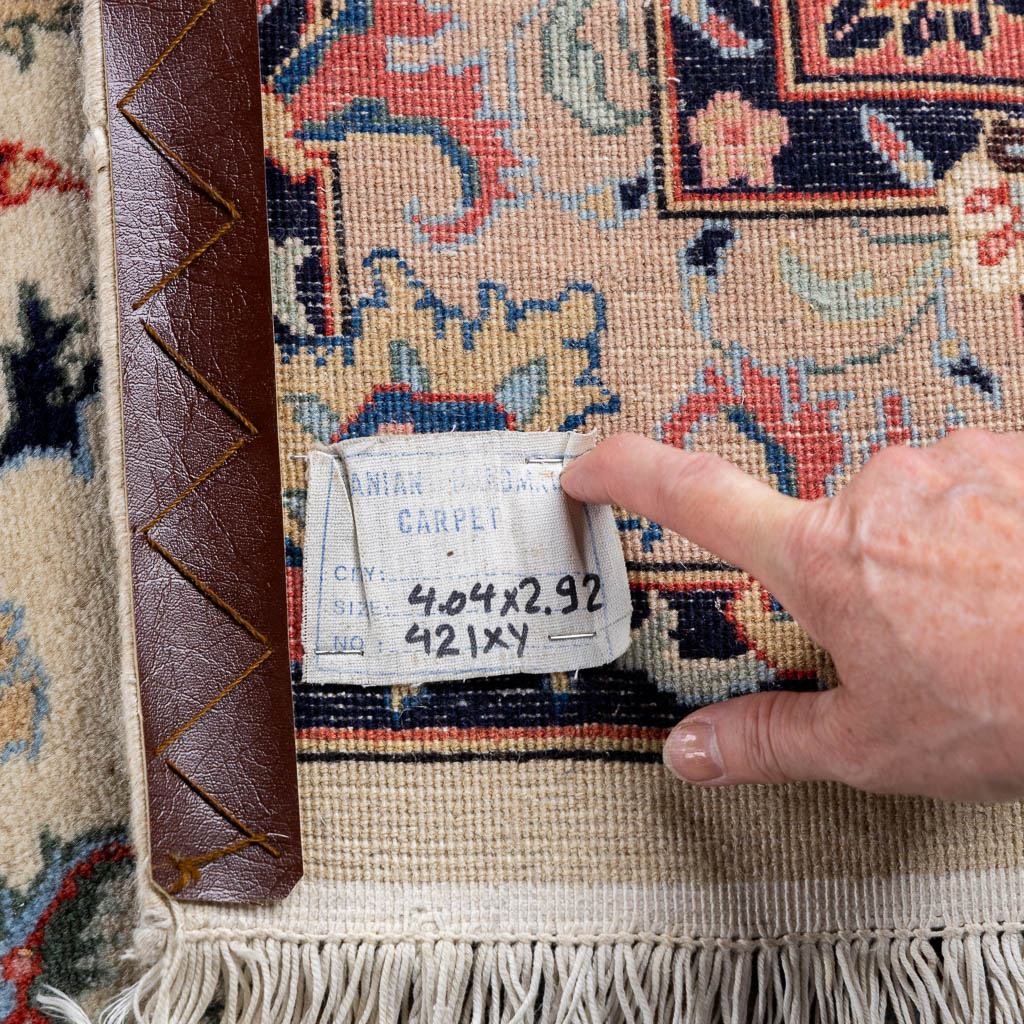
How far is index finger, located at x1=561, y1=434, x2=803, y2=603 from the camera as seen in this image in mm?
614

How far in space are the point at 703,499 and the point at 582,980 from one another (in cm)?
40

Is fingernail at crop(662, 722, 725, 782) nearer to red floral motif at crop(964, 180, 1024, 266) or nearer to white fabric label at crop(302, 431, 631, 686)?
white fabric label at crop(302, 431, 631, 686)

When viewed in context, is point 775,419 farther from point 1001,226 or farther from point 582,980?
point 582,980

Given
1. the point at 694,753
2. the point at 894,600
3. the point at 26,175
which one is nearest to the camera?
the point at 894,600

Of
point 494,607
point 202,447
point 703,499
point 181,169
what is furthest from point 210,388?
point 703,499

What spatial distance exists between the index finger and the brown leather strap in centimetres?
28

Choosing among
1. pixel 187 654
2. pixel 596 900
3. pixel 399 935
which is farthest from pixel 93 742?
pixel 596 900

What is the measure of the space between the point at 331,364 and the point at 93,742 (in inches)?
15.2

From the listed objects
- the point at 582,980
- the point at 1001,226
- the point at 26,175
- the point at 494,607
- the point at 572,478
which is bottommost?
the point at 582,980

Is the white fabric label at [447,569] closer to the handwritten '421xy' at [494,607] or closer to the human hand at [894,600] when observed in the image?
the handwritten '421xy' at [494,607]

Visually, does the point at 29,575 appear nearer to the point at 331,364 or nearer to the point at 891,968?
the point at 331,364

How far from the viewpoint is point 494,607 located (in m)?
0.73

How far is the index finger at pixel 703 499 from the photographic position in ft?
2.02

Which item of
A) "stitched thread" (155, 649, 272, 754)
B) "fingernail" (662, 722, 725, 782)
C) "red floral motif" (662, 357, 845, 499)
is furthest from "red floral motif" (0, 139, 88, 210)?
"fingernail" (662, 722, 725, 782)
